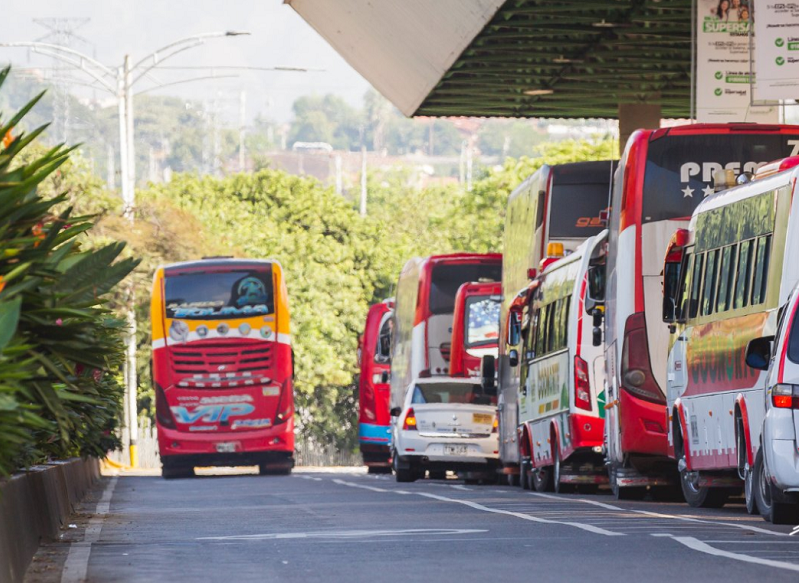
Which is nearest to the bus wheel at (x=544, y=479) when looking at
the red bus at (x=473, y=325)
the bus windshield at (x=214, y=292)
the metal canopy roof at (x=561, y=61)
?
the metal canopy roof at (x=561, y=61)

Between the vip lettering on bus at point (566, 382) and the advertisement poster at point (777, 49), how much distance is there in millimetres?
2585

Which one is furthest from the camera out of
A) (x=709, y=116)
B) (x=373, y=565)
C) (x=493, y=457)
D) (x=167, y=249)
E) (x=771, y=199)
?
(x=167, y=249)

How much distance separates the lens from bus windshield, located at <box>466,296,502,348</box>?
1444 inches

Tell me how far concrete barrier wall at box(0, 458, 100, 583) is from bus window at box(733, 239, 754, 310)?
238 inches

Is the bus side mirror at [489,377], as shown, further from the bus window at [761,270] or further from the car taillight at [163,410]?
the bus window at [761,270]

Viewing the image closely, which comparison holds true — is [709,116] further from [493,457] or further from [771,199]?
[771,199]

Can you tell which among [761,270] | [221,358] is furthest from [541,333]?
[221,358]

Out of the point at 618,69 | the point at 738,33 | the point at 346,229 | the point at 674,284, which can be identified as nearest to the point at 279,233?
the point at 346,229

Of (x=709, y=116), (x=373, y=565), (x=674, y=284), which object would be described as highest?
(x=709, y=116)

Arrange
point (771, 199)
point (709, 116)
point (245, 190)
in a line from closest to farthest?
point (771, 199) < point (709, 116) < point (245, 190)

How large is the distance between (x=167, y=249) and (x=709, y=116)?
34.6 metres

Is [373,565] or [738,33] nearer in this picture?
[373,565]

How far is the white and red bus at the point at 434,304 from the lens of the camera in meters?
38.9

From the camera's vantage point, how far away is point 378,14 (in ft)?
116
